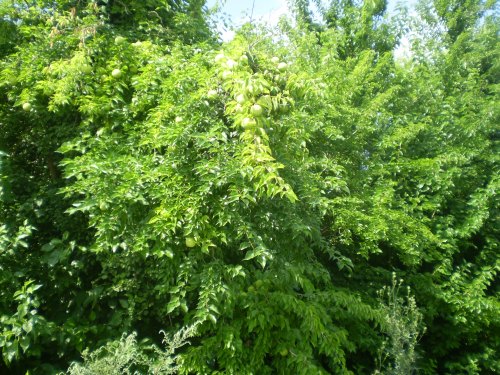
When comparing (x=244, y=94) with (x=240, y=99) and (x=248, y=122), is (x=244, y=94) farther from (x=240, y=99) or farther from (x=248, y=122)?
(x=248, y=122)

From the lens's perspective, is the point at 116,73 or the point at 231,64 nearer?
the point at 231,64

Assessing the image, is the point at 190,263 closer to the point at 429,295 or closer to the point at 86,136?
the point at 86,136

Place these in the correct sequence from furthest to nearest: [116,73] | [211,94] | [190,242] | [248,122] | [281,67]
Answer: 1. [116,73]
2. [281,67]
3. [211,94]
4. [190,242]
5. [248,122]

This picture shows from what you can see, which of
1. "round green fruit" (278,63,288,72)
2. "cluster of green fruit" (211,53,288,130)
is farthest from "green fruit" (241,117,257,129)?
"round green fruit" (278,63,288,72)

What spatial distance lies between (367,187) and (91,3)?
2.80 metres

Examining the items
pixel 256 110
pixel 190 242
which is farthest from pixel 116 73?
pixel 190 242

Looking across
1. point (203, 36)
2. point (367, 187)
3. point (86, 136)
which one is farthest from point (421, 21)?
point (86, 136)

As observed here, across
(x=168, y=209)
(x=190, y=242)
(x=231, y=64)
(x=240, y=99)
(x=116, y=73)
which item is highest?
(x=116, y=73)

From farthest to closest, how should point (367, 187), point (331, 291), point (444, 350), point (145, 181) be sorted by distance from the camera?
point (444, 350)
point (367, 187)
point (331, 291)
point (145, 181)

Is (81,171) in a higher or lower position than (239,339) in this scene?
higher

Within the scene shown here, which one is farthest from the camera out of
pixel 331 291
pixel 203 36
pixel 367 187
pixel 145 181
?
pixel 367 187

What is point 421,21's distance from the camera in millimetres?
7789

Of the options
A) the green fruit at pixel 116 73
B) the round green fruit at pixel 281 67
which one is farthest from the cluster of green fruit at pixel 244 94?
the green fruit at pixel 116 73

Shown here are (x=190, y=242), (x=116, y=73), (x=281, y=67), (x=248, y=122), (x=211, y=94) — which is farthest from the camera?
(x=116, y=73)
